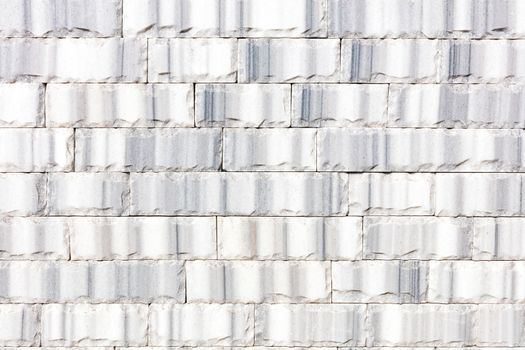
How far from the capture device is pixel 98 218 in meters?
2.84

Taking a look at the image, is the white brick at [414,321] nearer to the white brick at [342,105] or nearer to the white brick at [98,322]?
the white brick at [342,105]

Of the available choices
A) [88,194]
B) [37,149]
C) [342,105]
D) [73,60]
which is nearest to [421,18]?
[342,105]

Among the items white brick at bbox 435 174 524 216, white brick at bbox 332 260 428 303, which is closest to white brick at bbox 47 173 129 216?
white brick at bbox 332 260 428 303

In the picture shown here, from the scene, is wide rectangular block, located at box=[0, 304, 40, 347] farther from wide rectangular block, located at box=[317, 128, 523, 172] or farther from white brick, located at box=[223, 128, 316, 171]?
wide rectangular block, located at box=[317, 128, 523, 172]

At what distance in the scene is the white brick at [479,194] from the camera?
9.30ft

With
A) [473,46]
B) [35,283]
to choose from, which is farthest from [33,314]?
[473,46]

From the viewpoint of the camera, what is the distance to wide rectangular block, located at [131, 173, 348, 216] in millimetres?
2822

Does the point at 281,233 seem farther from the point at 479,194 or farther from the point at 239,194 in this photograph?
the point at 479,194

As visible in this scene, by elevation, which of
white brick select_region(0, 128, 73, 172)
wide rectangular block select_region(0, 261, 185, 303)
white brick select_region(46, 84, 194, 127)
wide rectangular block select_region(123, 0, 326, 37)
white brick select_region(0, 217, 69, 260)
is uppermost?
wide rectangular block select_region(123, 0, 326, 37)

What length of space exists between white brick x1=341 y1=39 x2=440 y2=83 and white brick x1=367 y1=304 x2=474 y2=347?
1.16 meters

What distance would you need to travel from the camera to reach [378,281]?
9.40ft

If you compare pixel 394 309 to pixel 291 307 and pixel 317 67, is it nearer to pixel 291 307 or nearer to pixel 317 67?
pixel 291 307

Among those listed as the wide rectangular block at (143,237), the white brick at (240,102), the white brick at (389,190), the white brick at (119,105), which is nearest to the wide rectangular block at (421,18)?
the white brick at (240,102)

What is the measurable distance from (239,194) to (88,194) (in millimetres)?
758
